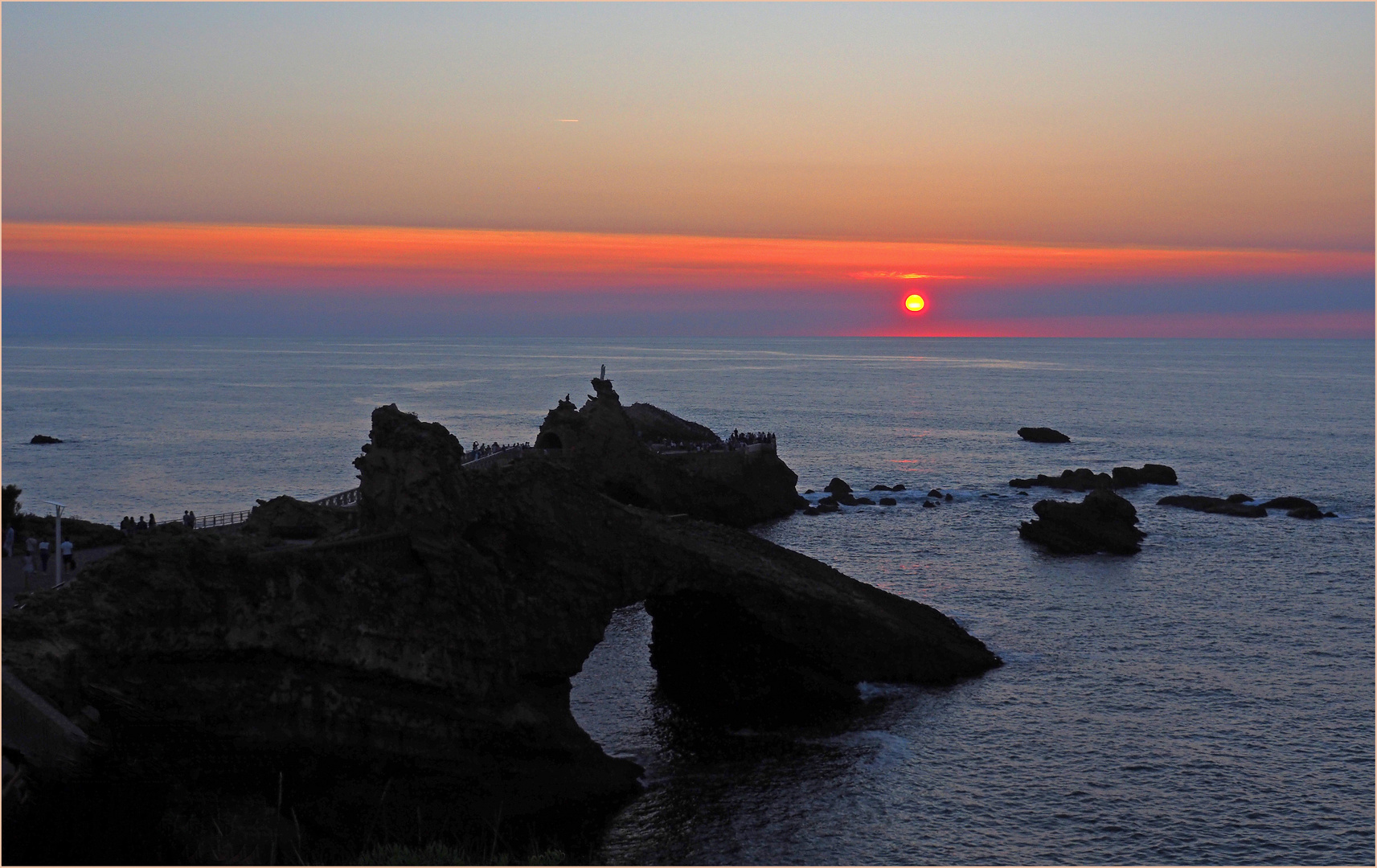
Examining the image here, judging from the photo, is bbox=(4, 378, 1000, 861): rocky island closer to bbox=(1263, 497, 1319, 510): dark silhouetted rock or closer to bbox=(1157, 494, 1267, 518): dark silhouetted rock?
bbox=(1157, 494, 1267, 518): dark silhouetted rock

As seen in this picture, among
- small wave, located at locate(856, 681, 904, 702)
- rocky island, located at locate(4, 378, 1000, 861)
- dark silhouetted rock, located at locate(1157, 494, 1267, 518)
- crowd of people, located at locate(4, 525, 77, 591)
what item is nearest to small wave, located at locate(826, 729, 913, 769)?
rocky island, located at locate(4, 378, 1000, 861)

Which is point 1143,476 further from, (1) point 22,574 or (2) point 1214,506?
(1) point 22,574

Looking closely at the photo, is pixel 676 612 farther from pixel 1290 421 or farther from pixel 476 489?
pixel 1290 421

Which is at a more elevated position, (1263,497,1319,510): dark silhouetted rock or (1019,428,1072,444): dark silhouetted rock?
(1019,428,1072,444): dark silhouetted rock

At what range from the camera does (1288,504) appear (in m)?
70.9

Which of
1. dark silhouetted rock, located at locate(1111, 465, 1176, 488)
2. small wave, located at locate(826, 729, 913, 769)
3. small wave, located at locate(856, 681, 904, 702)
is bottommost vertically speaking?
small wave, located at locate(826, 729, 913, 769)

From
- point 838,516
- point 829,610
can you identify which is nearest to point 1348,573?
point 838,516

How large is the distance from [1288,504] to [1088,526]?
2161 cm

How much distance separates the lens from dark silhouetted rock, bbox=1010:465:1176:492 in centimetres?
8206

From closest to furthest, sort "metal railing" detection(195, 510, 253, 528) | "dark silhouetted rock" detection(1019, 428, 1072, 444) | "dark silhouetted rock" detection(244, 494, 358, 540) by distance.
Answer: "dark silhouetted rock" detection(244, 494, 358, 540)
"metal railing" detection(195, 510, 253, 528)
"dark silhouetted rock" detection(1019, 428, 1072, 444)

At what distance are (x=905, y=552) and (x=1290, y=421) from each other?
335 feet

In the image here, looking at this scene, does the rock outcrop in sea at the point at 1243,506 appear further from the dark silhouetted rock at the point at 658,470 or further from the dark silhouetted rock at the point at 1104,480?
the dark silhouetted rock at the point at 658,470

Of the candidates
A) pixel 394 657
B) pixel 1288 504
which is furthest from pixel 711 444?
pixel 394 657

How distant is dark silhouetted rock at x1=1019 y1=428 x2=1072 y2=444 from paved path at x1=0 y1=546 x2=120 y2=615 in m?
97.8
